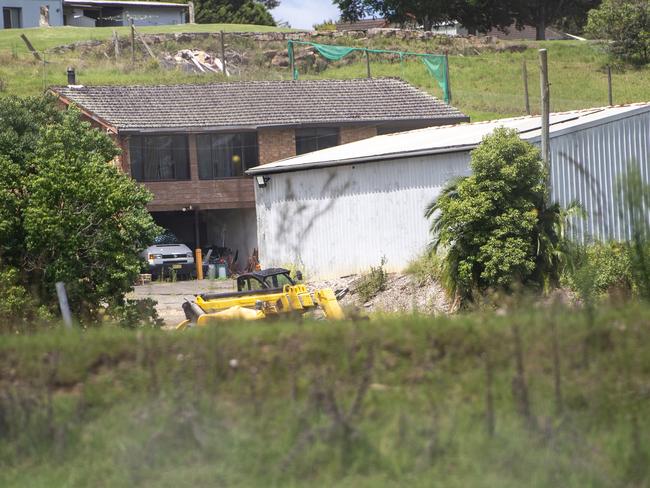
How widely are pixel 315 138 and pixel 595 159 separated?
54.0 feet

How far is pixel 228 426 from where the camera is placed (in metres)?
6.89

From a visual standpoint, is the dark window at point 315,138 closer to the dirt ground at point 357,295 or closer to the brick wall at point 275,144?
the brick wall at point 275,144

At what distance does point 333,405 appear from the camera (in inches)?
270

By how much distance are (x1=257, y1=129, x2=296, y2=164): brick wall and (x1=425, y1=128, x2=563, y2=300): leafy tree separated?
18.5 metres

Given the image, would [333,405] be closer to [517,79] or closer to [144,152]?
[144,152]

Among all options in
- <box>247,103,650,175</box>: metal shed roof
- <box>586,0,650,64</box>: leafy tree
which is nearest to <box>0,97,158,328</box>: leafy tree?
<box>247,103,650,175</box>: metal shed roof

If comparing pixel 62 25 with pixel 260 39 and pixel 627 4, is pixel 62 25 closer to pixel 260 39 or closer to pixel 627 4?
pixel 260 39

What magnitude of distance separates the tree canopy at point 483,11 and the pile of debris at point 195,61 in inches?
789

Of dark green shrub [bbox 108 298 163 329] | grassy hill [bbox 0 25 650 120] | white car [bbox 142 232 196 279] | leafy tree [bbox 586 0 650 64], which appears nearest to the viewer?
dark green shrub [bbox 108 298 163 329]

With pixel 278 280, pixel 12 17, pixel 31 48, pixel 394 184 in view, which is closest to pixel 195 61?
pixel 31 48

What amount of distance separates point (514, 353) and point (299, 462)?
1658 millimetres

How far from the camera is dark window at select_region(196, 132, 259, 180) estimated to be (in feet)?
126

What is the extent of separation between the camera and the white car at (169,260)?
1387 inches

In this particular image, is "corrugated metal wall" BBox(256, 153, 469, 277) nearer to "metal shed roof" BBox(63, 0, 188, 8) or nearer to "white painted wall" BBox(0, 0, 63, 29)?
"white painted wall" BBox(0, 0, 63, 29)
